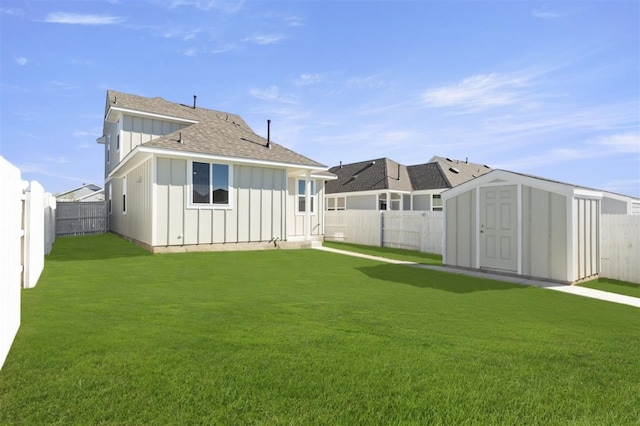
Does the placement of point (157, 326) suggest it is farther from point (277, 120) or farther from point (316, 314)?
point (277, 120)

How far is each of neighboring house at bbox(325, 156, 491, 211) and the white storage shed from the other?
51.5 ft

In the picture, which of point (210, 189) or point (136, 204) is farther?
point (136, 204)

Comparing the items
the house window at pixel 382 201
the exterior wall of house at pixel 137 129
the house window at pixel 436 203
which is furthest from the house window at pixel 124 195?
the house window at pixel 436 203

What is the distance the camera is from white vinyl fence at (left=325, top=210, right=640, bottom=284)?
33.3 ft

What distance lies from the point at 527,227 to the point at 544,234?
1.48 ft

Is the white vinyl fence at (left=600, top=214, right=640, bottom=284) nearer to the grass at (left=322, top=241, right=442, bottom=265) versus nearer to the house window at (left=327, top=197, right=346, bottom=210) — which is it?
the grass at (left=322, top=241, right=442, bottom=265)

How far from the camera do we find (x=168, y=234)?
1231 cm

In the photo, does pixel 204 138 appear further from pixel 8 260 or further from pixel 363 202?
pixel 363 202

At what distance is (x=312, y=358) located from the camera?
3.48 meters

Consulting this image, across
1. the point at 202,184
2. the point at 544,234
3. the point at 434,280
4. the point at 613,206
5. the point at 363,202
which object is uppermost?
the point at 202,184

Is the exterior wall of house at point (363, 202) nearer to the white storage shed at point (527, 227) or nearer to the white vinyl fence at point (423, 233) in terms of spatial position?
the white vinyl fence at point (423, 233)

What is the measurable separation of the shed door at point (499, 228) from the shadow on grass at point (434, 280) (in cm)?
138

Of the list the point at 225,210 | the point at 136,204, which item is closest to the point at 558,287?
the point at 225,210

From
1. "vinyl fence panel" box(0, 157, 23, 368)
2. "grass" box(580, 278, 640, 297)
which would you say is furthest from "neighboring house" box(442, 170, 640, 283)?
"vinyl fence panel" box(0, 157, 23, 368)
